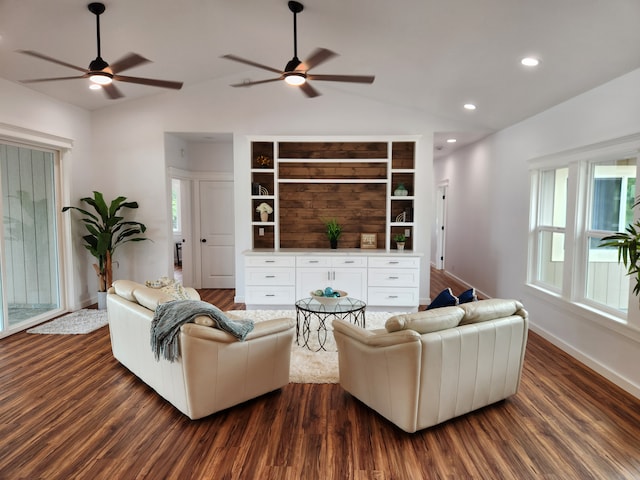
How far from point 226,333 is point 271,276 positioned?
276cm

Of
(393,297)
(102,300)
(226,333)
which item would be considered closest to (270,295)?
(393,297)

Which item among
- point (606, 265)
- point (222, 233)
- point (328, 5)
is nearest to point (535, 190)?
point (606, 265)

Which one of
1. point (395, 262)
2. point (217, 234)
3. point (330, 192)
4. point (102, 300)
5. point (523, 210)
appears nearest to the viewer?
point (523, 210)

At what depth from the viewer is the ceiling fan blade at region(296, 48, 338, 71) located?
9.63ft

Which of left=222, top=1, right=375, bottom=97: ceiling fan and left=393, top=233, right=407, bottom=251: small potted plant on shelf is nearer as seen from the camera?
left=222, top=1, right=375, bottom=97: ceiling fan

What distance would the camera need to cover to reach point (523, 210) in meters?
5.06

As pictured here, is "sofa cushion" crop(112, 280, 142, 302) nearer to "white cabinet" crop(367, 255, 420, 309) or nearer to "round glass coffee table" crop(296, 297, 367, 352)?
"round glass coffee table" crop(296, 297, 367, 352)

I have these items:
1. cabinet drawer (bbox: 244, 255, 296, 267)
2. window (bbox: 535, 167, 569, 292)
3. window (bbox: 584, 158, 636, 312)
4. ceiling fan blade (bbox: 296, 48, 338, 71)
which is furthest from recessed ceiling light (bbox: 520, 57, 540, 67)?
cabinet drawer (bbox: 244, 255, 296, 267)

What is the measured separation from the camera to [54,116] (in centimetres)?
502

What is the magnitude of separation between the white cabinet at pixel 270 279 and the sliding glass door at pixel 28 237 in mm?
2560

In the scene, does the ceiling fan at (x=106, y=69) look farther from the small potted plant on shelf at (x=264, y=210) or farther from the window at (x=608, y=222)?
the window at (x=608, y=222)

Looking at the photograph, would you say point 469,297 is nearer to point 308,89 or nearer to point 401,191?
point 308,89

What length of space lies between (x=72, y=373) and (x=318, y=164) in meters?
3.97

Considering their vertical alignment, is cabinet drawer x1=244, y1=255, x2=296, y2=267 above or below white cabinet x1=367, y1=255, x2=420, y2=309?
above
